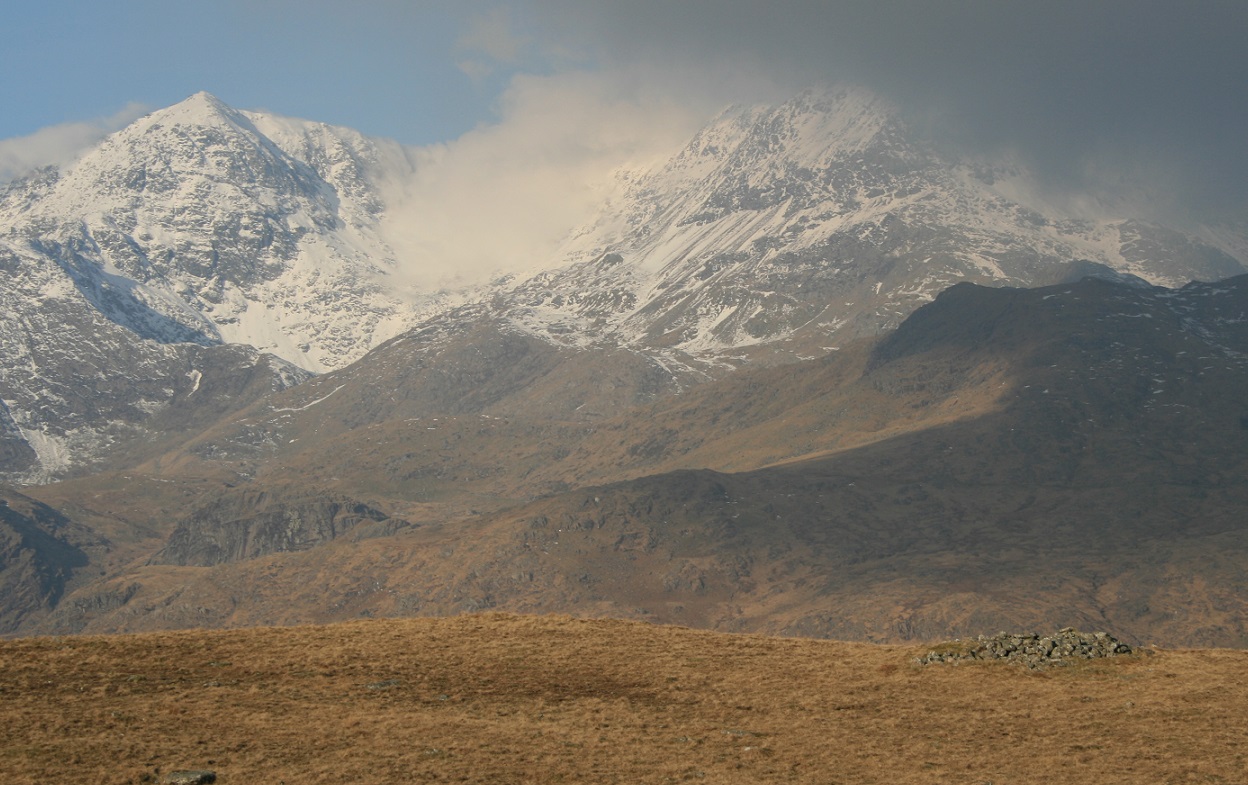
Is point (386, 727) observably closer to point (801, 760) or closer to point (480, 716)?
point (480, 716)

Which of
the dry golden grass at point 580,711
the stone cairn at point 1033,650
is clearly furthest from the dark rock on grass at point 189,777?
the stone cairn at point 1033,650

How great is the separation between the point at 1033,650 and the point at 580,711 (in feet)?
76.1

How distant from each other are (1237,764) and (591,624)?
1353 inches

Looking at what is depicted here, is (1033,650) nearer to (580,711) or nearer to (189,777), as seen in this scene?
(580,711)

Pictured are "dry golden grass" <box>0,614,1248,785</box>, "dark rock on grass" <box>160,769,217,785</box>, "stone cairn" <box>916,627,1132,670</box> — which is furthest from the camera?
"stone cairn" <box>916,627,1132,670</box>

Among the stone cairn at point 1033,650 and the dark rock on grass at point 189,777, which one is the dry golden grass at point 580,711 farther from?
the stone cairn at point 1033,650

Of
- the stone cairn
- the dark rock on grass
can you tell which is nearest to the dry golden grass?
the dark rock on grass

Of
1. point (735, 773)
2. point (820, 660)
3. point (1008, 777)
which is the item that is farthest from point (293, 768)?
point (820, 660)

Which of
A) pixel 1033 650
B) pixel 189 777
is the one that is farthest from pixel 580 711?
pixel 1033 650

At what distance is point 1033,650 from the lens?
6450 centimetres

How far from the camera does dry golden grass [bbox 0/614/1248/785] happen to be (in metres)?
47.4

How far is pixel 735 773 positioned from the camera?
157ft

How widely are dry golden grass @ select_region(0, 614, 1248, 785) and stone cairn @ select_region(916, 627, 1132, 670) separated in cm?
111

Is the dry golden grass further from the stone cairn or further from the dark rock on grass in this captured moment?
the stone cairn
